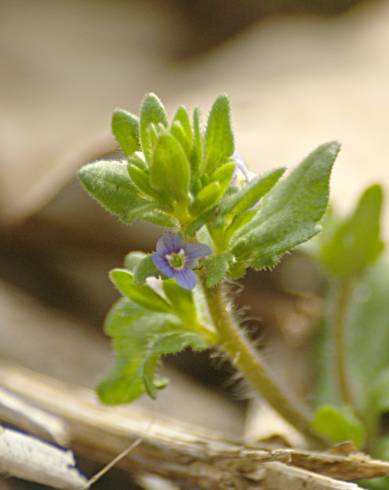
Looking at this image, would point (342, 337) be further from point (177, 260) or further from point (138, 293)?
point (177, 260)

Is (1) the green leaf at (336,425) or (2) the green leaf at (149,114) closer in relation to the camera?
(2) the green leaf at (149,114)

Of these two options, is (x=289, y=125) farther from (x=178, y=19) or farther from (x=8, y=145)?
(x=178, y=19)

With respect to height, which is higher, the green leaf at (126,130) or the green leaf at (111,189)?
the green leaf at (126,130)

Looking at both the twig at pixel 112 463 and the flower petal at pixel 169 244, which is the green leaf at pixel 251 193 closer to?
the flower petal at pixel 169 244

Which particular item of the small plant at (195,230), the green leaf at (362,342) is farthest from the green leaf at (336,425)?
the green leaf at (362,342)

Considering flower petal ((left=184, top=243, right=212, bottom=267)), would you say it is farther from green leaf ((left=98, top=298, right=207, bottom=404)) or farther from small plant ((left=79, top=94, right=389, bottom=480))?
green leaf ((left=98, top=298, right=207, bottom=404))

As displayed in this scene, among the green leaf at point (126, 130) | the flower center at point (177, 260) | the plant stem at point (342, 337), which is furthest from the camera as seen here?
the plant stem at point (342, 337)

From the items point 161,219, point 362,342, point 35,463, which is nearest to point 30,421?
point 35,463
